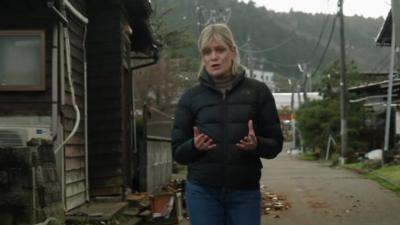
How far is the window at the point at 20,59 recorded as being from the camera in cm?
894

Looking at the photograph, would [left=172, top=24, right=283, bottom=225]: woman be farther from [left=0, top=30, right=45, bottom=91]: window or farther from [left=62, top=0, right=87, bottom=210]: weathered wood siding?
[left=62, top=0, right=87, bottom=210]: weathered wood siding

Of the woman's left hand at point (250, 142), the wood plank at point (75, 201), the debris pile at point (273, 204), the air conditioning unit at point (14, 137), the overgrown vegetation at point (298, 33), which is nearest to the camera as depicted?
the woman's left hand at point (250, 142)

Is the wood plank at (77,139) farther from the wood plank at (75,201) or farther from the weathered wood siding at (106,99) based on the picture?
the wood plank at (75,201)

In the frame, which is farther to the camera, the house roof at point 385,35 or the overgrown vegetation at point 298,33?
the overgrown vegetation at point 298,33

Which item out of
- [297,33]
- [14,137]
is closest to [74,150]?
[14,137]

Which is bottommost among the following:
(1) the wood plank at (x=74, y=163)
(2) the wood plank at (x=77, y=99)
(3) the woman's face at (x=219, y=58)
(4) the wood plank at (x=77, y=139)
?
(1) the wood plank at (x=74, y=163)

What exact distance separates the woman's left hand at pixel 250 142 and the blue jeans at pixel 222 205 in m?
0.30

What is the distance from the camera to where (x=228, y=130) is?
3969 mm

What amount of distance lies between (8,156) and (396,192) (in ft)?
37.0

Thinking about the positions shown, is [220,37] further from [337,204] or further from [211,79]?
[337,204]

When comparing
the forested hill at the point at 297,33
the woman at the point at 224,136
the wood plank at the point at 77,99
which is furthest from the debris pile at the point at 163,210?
the forested hill at the point at 297,33

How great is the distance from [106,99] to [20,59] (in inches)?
94.9

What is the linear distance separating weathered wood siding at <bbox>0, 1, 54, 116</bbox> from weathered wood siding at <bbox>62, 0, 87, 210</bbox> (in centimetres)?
38

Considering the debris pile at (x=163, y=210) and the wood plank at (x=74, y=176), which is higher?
the wood plank at (x=74, y=176)
